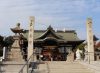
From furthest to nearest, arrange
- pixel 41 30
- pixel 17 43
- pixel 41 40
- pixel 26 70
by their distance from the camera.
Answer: pixel 41 30 < pixel 41 40 < pixel 17 43 < pixel 26 70

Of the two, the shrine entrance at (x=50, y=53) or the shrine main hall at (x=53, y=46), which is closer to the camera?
the shrine main hall at (x=53, y=46)

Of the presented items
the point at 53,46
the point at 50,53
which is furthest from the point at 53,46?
the point at 50,53

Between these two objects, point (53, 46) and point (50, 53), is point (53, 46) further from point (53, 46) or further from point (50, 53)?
point (50, 53)

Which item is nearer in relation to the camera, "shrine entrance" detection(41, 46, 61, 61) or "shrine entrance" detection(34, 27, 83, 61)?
"shrine entrance" detection(34, 27, 83, 61)

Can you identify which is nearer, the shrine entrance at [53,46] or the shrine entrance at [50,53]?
the shrine entrance at [53,46]

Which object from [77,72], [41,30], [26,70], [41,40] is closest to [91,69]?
[77,72]

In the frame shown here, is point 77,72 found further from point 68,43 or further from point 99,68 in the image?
point 68,43

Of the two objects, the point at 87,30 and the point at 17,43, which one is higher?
the point at 87,30

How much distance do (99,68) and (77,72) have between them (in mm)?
1868

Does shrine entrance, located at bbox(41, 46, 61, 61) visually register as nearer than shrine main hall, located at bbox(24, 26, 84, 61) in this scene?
No

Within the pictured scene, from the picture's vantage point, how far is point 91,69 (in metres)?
19.4

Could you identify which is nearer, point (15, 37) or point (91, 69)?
point (91, 69)

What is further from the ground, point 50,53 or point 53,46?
point 53,46

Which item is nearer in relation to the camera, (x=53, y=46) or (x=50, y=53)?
(x=53, y=46)
